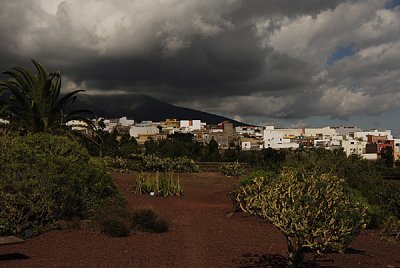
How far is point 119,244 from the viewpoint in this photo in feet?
32.0

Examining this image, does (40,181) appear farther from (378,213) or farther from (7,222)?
(378,213)

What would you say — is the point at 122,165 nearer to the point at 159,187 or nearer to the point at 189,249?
the point at 159,187

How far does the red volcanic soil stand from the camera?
26.6 feet

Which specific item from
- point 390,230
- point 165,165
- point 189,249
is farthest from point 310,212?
point 165,165

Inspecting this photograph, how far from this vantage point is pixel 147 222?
11.5 m

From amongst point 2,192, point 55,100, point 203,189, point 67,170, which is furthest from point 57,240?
point 203,189

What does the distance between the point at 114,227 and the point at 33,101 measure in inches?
272

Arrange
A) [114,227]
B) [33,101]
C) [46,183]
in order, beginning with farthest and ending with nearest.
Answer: [33,101] → [46,183] → [114,227]

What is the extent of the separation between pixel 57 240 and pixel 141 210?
245 cm

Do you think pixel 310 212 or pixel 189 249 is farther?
pixel 189 249

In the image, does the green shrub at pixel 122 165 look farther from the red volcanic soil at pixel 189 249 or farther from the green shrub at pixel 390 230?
the green shrub at pixel 390 230

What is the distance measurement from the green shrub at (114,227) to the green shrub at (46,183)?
1358mm

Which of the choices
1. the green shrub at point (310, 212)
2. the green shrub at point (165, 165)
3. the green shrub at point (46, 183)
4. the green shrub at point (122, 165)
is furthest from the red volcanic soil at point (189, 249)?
the green shrub at point (122, 165)

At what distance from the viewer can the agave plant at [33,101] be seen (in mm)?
15633
